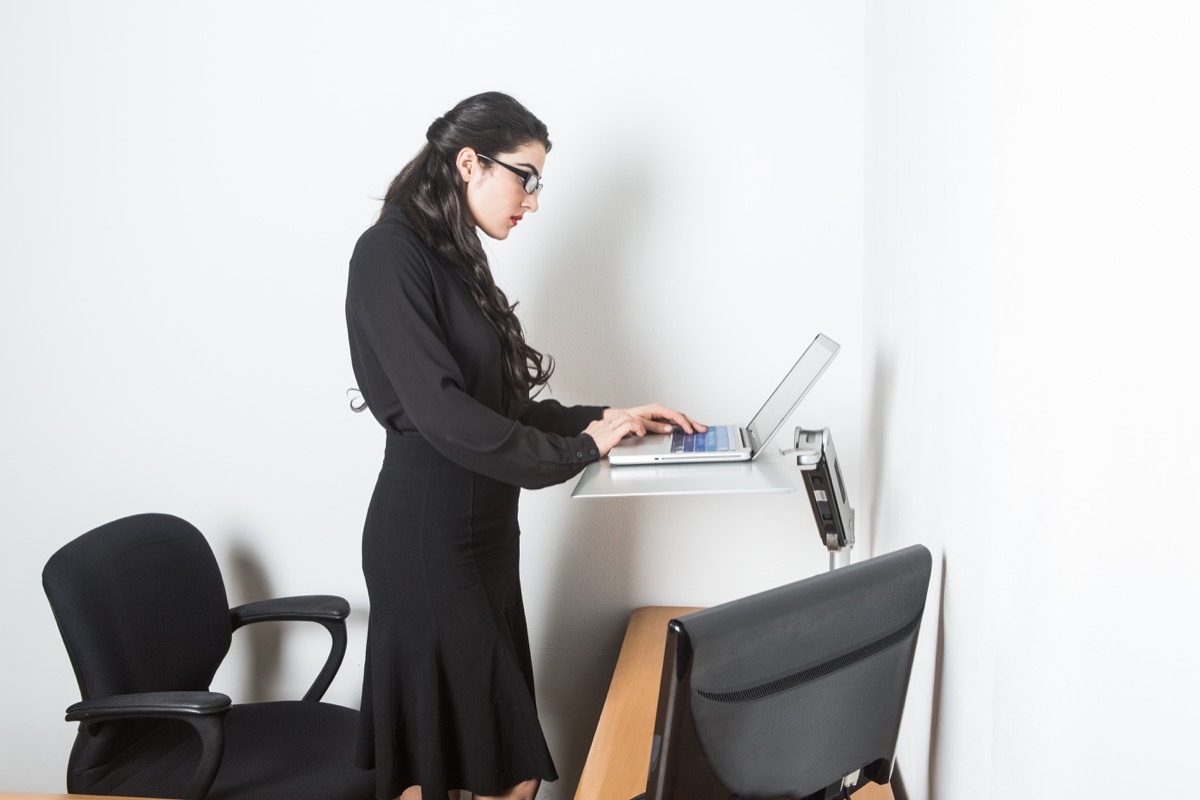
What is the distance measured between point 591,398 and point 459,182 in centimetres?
83

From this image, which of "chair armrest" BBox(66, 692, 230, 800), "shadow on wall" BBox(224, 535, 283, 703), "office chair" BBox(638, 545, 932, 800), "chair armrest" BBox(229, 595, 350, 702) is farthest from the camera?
"shadow on wall" BBox(224, 535, 283, 703)

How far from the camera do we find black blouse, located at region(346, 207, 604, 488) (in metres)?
1.68

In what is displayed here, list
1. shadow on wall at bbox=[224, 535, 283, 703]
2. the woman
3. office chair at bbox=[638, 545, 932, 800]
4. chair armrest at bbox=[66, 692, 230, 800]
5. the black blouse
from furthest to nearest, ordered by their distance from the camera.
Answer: shadow on wall at bbox=[224, 535, 283, 703], chair armrest at bbox=[66, 692, 230, 800], the woman, the black blouse, office chair at bbox=[638, 545, 932, 800]

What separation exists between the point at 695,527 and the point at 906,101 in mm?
1248

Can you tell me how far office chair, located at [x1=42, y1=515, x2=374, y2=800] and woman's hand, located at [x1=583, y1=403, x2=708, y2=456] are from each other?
2.78 ft

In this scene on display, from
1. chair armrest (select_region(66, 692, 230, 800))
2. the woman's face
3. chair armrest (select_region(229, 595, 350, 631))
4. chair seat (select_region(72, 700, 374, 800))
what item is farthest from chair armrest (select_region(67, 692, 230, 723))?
the woman's face

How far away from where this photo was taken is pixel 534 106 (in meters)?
2.44

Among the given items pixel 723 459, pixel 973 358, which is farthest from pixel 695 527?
pixel 973 358

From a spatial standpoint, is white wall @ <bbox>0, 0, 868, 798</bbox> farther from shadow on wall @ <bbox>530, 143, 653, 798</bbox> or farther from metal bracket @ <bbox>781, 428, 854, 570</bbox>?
metal bracket @ <bbox>781, 428, 854, 570</bbox>

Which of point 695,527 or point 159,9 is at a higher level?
point 159,9

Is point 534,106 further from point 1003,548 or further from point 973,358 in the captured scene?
point 1003,548

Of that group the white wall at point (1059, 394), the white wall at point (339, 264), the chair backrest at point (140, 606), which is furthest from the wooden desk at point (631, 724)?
the chair backrest at point (140, 606)

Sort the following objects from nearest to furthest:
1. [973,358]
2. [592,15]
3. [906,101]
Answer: [973,358], [906,101], [592,15]

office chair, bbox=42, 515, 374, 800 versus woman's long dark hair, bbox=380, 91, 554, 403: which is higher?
woman's long dark hair, bbox=380, 91, 554, 403
